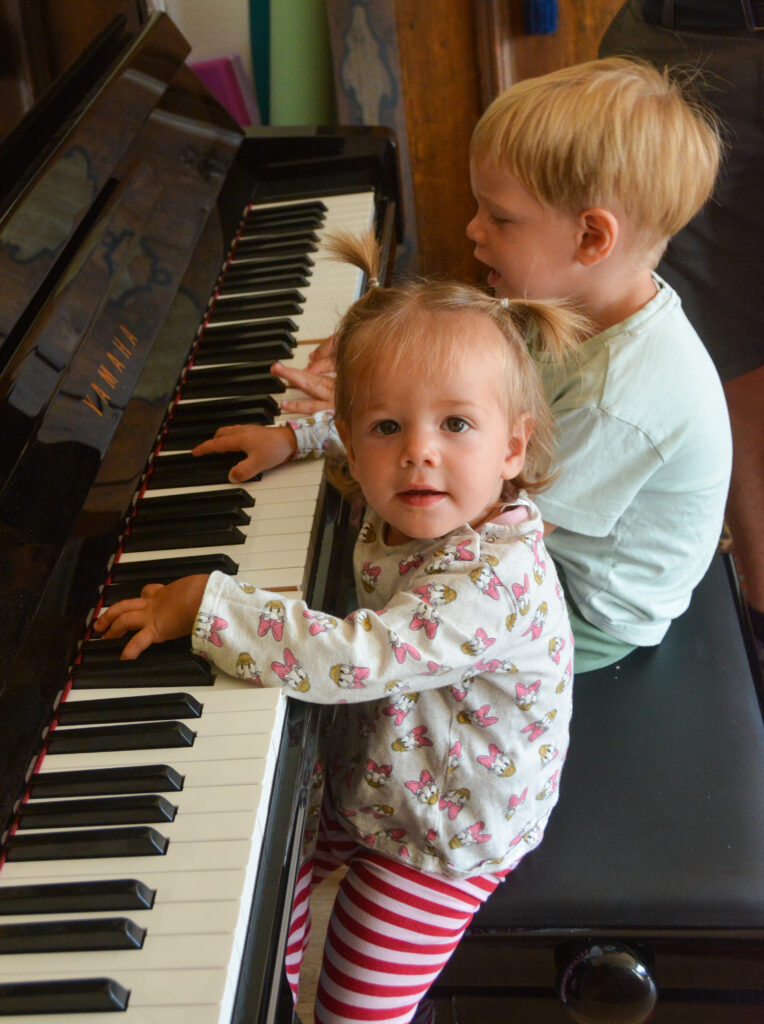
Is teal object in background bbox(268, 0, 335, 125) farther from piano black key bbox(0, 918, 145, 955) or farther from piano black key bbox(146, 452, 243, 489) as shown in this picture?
piano black key bbox(0, 918, 145, 955)

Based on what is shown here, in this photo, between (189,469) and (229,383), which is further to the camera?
(229,383)

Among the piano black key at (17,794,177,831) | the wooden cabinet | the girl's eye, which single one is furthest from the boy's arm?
the wooden cabinet

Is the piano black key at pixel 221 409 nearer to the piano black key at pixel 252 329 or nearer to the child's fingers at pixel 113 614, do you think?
the piano black key at pixel 252 329

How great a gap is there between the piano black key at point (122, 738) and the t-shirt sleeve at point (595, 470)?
2.04 feet

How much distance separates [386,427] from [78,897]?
1.91ft

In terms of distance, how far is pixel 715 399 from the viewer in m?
1.48

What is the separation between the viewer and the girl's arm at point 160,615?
3.56 feet

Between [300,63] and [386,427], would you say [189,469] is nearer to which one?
[386,427]

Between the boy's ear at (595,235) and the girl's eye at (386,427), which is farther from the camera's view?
the boy's ear at (595,235)

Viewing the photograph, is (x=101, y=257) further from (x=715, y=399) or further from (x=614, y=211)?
(x=715, y=399)

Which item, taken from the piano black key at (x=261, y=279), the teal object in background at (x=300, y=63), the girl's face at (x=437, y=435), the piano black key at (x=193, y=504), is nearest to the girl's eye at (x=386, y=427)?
the girl's face at (x=437, y=435)

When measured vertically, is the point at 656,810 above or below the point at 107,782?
below

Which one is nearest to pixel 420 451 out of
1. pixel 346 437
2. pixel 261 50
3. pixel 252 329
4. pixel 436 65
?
pixel 346 437

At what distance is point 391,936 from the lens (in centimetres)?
126
